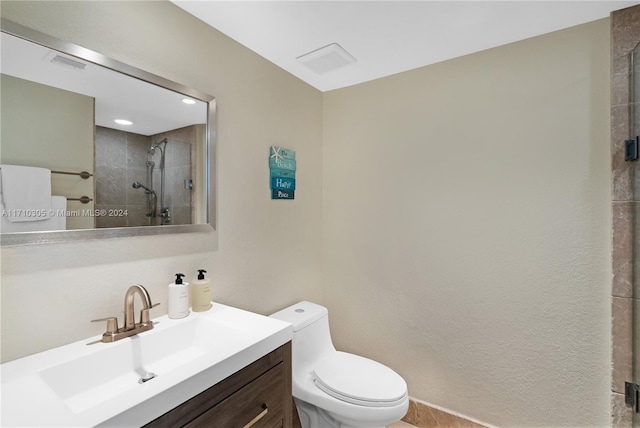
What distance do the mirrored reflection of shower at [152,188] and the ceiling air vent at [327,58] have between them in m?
0.99

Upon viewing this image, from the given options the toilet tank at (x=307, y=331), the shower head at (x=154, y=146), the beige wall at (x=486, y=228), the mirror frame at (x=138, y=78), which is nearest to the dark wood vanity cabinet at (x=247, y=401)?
the toilet tank at (x=307, y=331)

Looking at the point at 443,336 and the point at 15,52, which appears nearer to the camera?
the point at 15,52

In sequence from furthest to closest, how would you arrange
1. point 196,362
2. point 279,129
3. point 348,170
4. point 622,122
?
1. point 348,170
2. point 279,129
3. point 622,122
4. point 196,362

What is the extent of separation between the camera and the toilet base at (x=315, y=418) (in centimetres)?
157

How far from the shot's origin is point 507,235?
171 centimetres

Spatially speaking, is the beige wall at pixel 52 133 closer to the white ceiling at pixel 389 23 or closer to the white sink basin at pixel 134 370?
the white sink basin at pixel 134 370

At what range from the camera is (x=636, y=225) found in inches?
54.9

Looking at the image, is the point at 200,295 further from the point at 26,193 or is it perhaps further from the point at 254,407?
the point at 26,193

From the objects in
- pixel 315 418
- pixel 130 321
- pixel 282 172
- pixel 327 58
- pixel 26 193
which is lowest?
pixel 315 418

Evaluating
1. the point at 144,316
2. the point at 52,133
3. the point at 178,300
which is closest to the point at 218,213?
the point at 178,300

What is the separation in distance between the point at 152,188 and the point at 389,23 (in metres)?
1.40

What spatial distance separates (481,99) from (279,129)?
1.23m

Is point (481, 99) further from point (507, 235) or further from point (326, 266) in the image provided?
point (326, 266)

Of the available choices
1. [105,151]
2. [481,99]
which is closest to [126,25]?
[105,151]
